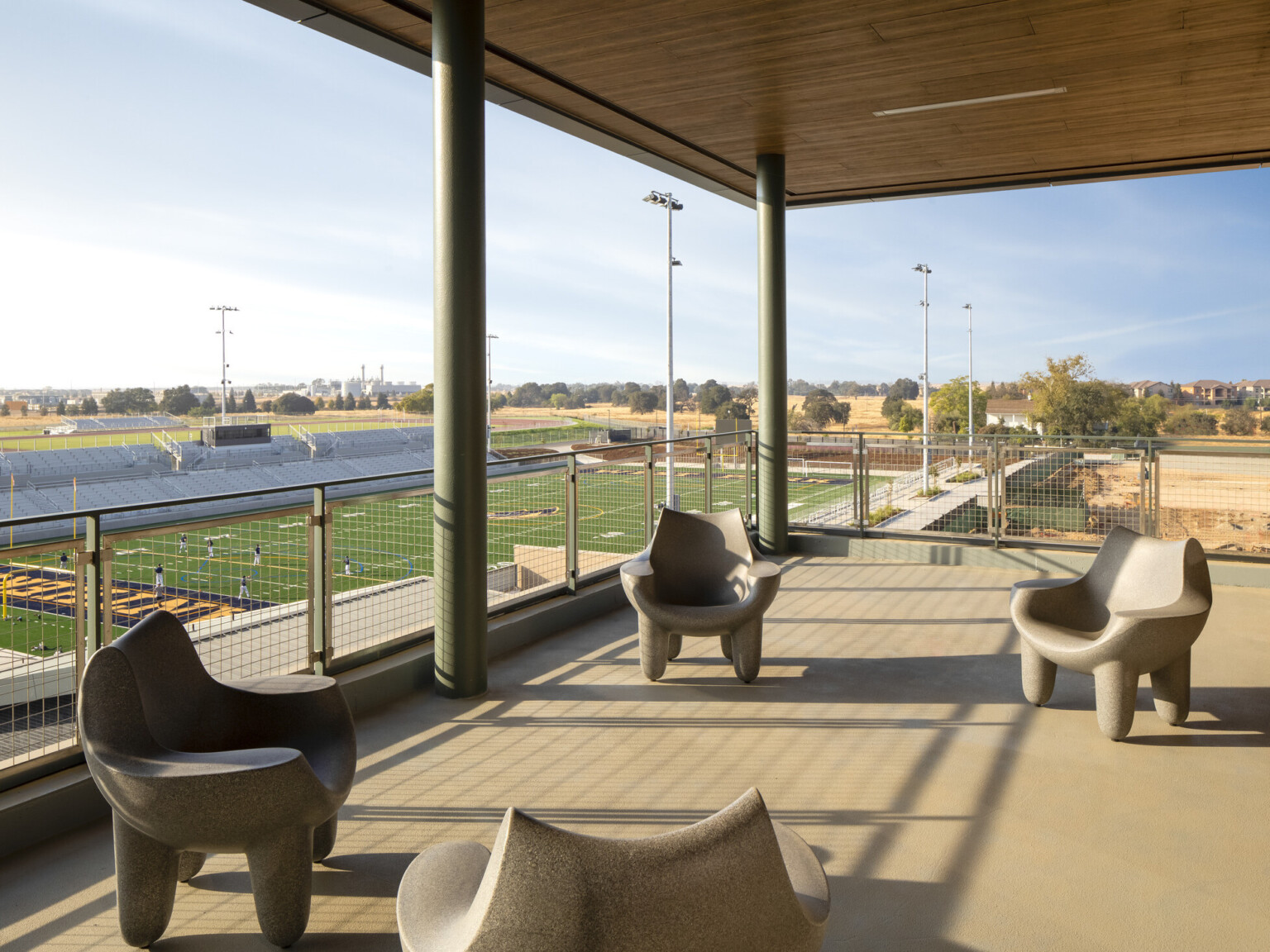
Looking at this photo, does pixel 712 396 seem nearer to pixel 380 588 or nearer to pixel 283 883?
pixel 380 588

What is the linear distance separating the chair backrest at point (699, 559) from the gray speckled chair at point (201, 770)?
2.28 meters

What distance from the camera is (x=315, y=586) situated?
3.73m

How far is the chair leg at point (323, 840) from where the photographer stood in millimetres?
2398

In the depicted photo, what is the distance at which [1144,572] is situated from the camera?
373 centimetres

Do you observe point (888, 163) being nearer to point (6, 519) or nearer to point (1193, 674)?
point (1193, 674)

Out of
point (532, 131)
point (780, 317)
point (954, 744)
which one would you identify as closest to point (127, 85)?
point (532, 131)

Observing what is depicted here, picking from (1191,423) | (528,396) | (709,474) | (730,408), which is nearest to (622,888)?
(709,474)

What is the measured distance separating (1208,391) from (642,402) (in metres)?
37.8

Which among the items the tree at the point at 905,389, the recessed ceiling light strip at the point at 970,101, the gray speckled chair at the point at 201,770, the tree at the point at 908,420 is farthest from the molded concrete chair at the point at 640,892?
the tree at the point at 905,389

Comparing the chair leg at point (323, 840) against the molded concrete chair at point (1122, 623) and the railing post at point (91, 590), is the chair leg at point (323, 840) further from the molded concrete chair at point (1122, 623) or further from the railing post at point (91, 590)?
the molded concrete chair at point (1122, 623)

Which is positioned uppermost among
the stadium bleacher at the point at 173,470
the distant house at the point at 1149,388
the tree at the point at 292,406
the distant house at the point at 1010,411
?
the tree at the point at 292,406

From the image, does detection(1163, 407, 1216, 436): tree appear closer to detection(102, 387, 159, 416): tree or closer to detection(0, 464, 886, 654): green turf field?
detection(0, 464, 886, 654): green turf field

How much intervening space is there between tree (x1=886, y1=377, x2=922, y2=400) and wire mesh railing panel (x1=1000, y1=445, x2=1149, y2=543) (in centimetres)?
4517

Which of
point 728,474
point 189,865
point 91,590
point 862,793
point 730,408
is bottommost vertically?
point 862,793
